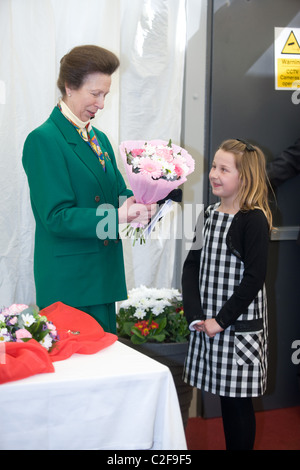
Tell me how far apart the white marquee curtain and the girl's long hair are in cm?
78

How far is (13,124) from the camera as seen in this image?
2.55m

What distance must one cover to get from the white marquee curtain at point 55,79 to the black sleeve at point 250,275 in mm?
915

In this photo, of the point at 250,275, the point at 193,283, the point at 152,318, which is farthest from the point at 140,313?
the point at 250,275

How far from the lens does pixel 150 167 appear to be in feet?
5.87

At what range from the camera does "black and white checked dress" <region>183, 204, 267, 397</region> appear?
2.10 metres

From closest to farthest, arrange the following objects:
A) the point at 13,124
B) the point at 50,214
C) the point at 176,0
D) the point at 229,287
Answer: the point at 50,214 → the point at 229,287 → the point at 13,124 → the point at 176,0

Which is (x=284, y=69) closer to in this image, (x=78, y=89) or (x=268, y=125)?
(x=268, y=125)

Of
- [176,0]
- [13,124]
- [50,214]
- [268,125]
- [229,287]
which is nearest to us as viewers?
[50,214]

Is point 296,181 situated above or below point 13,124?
below

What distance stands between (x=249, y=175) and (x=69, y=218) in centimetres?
73

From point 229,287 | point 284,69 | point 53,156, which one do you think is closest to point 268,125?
point 284,69

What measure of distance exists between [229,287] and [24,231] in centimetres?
104

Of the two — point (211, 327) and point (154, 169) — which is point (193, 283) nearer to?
point (211, 327)

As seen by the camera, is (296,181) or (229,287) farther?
(296,181)
